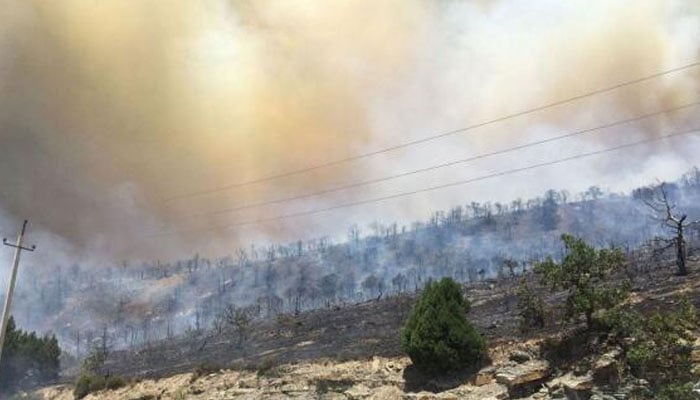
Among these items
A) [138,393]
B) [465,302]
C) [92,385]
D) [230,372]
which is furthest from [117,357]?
[465,302]

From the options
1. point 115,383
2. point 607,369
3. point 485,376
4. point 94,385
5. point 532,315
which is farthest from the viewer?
point 94,385

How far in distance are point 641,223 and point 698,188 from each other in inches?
1598

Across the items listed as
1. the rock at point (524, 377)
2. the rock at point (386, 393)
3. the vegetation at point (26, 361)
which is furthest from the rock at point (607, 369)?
the vegetation at point (26, 361)

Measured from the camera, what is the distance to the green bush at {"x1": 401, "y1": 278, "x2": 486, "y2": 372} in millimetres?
25344

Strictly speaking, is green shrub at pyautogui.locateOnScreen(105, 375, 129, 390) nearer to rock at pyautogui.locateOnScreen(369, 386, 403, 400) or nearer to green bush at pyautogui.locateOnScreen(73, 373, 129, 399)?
green bush at pyautogui.locateOnScreen(73, 373, 129, 399)

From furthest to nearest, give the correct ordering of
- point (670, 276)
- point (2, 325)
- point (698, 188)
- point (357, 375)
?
1. point (698, 188)
2. point (670, 276)
3. point (357, 375)
4. point (2, 325)

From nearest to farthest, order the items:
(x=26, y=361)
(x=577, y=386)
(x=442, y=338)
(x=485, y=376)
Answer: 1. (x=577, y=386)
2. (x=485, y=376)
3. (x=442, y=338)
4. (x=26, y=361)

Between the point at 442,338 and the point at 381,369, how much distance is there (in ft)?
16.3

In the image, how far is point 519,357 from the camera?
24609 mm

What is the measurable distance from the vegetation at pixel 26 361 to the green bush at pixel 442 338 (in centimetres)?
4142

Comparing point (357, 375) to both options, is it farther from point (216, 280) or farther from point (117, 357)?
point (216, 280)

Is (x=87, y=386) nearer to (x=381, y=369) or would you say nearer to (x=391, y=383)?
(x=381, y=369)

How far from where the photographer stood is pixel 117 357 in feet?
222

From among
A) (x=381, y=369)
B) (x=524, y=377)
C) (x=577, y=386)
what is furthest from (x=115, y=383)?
(x=577, y=386)
